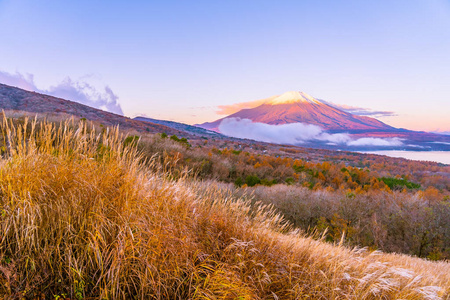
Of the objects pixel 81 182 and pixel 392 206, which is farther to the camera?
pixel 392 206

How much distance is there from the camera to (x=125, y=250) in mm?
2354

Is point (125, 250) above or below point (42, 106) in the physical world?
below

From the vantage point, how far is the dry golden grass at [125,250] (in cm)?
219

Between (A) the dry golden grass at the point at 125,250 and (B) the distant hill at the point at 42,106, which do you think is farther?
(B) the distant hill at the point at 42,106

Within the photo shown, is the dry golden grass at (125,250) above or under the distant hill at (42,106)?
under

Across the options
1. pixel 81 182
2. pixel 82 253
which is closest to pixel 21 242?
pixel 82 253

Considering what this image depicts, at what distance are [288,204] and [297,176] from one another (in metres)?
8.63

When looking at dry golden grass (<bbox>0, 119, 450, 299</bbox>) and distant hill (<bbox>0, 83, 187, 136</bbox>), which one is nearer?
dry golden grass (<bbox>0, 119, 450, 299</bbox>)

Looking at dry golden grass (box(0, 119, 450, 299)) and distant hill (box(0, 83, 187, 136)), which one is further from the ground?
distant hill (box(0, 83, 187, 136))

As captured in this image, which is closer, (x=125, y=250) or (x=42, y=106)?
(x=125, y=250)

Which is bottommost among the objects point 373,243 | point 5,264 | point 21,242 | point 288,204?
point 373,243

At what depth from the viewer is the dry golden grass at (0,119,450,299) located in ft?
7.20

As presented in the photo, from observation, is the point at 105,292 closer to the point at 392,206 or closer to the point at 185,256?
the point at 185,256

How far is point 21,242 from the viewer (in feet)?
7.34
